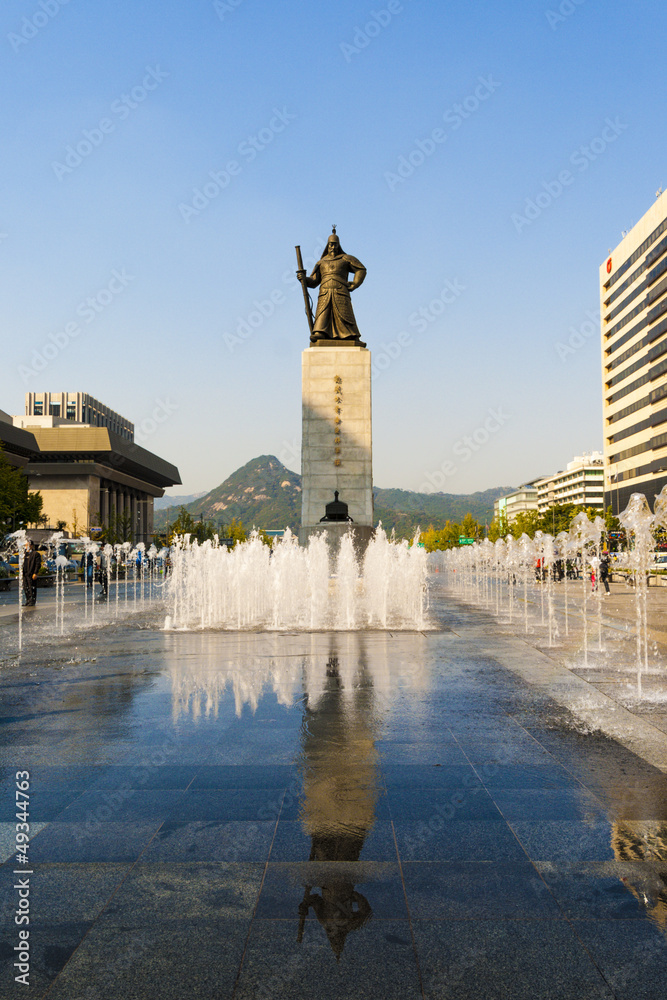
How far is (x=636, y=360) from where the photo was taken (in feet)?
265

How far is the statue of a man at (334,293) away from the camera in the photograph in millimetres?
32875

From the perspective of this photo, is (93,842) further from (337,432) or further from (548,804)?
(337,432)

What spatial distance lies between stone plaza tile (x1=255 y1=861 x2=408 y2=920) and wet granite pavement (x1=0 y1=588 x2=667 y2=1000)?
1 cm

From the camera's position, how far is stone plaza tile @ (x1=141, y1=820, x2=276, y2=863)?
12.0 ft

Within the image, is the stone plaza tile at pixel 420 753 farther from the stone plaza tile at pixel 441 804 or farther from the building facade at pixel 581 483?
the building facade at pixel 581 483

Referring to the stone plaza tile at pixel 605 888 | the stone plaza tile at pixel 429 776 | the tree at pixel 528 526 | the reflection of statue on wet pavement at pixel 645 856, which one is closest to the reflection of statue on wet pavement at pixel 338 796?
the stone plaza tile at pixel 429 776

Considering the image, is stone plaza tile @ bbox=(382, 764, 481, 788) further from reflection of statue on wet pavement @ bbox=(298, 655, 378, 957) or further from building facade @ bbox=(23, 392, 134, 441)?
building facade @ bbox=(23, 392, 134, 441)

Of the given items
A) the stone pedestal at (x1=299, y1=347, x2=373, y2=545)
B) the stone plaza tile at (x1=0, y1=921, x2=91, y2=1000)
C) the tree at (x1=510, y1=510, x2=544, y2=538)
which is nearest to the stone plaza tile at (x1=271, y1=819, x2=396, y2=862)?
the stone plaza tile at (x1=0, y1=921, x2=91, y2=1000)

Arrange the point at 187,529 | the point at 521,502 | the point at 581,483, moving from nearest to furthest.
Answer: the point at 187,529, the point at 581,483, the point at 521,502

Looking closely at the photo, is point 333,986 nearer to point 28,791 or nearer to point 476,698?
point 28,791

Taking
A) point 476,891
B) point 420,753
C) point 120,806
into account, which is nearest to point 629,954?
point 476,891

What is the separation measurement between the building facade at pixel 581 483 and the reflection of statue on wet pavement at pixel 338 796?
13058cm

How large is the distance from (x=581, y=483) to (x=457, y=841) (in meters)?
147

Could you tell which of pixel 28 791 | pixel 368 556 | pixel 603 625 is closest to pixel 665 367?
pixel 368 556
